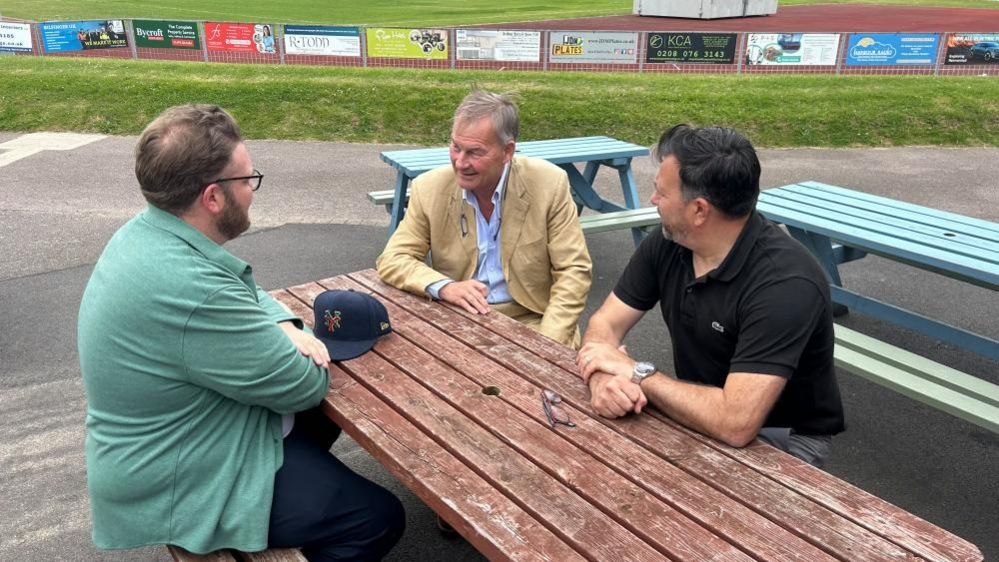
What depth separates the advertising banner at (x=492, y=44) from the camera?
16.3 m

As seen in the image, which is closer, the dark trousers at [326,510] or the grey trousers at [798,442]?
the dark trousers at [326,510]

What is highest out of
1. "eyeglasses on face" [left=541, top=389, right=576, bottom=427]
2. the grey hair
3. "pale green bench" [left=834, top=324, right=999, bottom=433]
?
the grey hair

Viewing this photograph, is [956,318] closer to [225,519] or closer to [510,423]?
[510,423]

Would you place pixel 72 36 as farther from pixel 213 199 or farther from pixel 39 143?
pixel 213 199

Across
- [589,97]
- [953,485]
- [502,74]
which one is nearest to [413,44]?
[502,74]

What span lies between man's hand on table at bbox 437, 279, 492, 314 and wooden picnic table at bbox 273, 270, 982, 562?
44 cm

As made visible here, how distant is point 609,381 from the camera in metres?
2.21

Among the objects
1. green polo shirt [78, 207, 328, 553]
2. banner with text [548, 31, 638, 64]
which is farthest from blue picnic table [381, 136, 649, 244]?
banner with text [548, 31, 638, 64]

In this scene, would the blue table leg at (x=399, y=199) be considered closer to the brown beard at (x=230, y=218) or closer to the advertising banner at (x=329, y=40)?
the brown beard at (x=230, y=218)

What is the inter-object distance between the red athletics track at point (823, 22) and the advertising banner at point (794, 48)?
39.0 ft

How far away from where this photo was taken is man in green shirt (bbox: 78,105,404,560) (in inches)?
76.1

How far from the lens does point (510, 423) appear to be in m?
2.12

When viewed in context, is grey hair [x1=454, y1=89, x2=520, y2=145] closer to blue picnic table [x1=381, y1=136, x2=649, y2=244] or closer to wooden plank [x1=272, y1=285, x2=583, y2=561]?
wooden plank [x1=272, y1=285, x2=583, y2=561]

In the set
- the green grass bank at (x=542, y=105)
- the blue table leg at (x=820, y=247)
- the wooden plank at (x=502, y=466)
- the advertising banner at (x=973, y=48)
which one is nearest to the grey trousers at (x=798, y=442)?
the wooden plank at (x=502, y=466)
